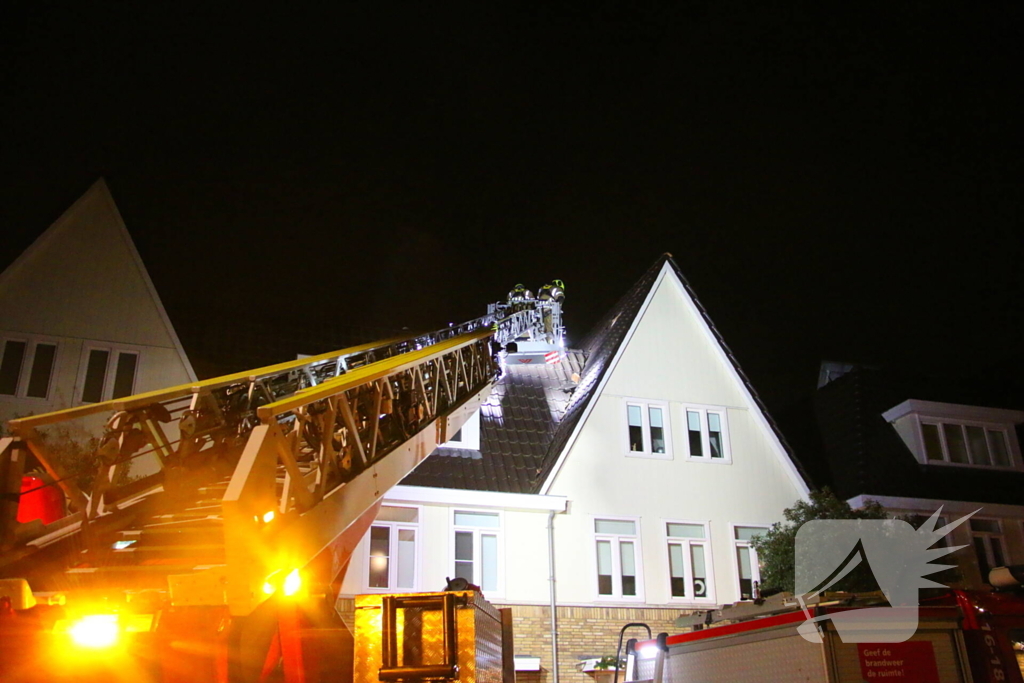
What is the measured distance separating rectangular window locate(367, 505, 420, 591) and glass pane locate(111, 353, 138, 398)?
5.74m

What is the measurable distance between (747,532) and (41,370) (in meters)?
14.0

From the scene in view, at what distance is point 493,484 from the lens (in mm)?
15445

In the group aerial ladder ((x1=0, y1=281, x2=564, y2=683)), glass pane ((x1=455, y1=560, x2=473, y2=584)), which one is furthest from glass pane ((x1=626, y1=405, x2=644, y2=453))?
aerial ladder ((x1=0, y1=281, x2=564, y2=683))

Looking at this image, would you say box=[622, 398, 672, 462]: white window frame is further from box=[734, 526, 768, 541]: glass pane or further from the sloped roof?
box=[734, 526, 768, 541]: glass pane

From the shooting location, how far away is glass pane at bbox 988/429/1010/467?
19062 mm

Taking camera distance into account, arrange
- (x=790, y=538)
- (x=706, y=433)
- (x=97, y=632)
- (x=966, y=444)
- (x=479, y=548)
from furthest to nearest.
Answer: (x=966, y=444) → (x=706, y=433) → (x=479, y=548) → (x=790, y=538) → (x=97, y=632)

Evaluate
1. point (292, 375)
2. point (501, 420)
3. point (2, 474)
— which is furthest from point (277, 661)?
point (501, 420)

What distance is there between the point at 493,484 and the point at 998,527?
36.6ft

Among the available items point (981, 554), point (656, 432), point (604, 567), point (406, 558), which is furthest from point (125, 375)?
Answer: point (981, 554)

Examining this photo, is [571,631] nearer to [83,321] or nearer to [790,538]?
[790,538]

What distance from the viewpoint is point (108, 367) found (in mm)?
15883

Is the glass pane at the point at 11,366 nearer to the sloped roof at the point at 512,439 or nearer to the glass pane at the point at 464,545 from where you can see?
the sloped roof at the point at 512,439

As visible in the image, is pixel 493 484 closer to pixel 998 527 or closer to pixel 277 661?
pixel 277 661

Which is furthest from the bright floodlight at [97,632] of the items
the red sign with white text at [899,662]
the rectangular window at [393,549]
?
the rectangular window at [393,549]
